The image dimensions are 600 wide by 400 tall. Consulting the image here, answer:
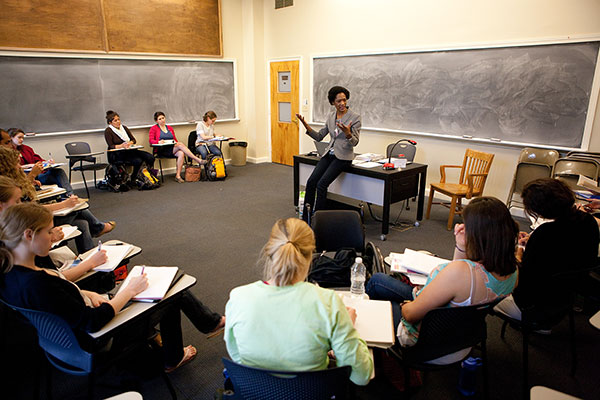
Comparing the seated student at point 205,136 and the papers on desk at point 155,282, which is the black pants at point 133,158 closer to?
the seated student at point 205,136

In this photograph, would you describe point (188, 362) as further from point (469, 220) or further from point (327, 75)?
point (327, 75)

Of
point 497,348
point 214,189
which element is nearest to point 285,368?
point 497,348

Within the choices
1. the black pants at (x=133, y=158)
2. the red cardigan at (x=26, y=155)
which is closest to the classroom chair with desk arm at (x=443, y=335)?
the red cardigan at (x=26, y=155)

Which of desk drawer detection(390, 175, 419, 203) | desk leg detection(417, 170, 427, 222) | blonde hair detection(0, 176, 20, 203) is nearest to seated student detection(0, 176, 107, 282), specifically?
blonde hair detection(0, 176, 20, 203)

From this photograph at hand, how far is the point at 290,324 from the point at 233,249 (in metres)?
2.80

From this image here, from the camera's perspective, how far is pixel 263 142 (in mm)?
8375

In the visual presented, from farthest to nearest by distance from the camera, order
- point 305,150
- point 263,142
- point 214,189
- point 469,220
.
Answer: point 263,142, point 305,150, point 214,189, point 469,220

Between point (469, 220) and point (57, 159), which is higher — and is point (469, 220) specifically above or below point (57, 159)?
above

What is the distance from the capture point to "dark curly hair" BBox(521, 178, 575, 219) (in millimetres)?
1991

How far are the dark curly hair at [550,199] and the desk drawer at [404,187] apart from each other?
2.07 m

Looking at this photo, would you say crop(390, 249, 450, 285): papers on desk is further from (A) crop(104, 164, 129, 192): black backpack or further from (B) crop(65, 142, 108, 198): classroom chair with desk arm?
(A) crop(104, 164, 129, 192): black backpack

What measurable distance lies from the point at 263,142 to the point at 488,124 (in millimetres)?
4735

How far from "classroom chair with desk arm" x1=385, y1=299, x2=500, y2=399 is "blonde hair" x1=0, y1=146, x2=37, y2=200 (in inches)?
108

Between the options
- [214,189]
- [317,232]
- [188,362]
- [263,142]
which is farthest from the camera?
[263,142]
